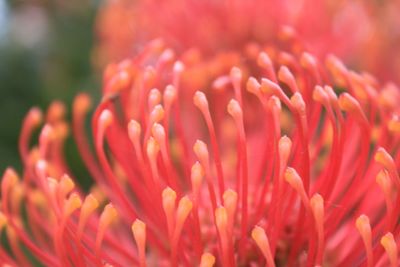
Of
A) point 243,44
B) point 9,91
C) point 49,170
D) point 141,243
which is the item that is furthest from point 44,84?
point 141,243

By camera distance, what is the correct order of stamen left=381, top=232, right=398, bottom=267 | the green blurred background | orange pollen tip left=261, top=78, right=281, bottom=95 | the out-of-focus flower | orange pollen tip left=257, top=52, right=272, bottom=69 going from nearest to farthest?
1. stamen left=381, top=232, right=398, bottom=267
2. orange pollen tip left=261, top=78, right=281, bottom=95
3. orange pollen tip left=257, top=52, right=272, bottom=69
4. the out-of-focus flower
5. the green blurred background

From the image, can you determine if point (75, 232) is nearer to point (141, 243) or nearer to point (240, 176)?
point (141, 243)

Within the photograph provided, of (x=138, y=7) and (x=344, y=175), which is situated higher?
(x=138, y=7)

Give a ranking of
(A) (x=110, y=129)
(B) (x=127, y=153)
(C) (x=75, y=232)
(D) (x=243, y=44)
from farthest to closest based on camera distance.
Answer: (D) (x=243, y=44) → (B) (x=127, y=153) → (A) (x=110, y=129) → (C) (x=75, y=232)

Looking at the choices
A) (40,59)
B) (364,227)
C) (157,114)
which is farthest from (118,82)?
(40,59)

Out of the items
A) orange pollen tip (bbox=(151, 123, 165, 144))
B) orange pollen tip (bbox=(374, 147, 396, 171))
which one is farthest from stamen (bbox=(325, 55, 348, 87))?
orange pollen tip (bbox=(151, 123, 165, 144))

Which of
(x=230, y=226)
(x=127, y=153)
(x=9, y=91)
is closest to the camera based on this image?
(x=230, y=226)

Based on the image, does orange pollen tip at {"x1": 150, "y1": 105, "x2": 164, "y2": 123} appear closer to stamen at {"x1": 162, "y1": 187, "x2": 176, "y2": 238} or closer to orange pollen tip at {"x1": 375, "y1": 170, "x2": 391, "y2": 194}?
stamen at {"x1": 162, "y1": 187, "x2": 176, "y2": 238}

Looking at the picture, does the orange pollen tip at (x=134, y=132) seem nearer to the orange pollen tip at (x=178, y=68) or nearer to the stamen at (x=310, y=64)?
the orange pollen tip at (x=178, y=68)
